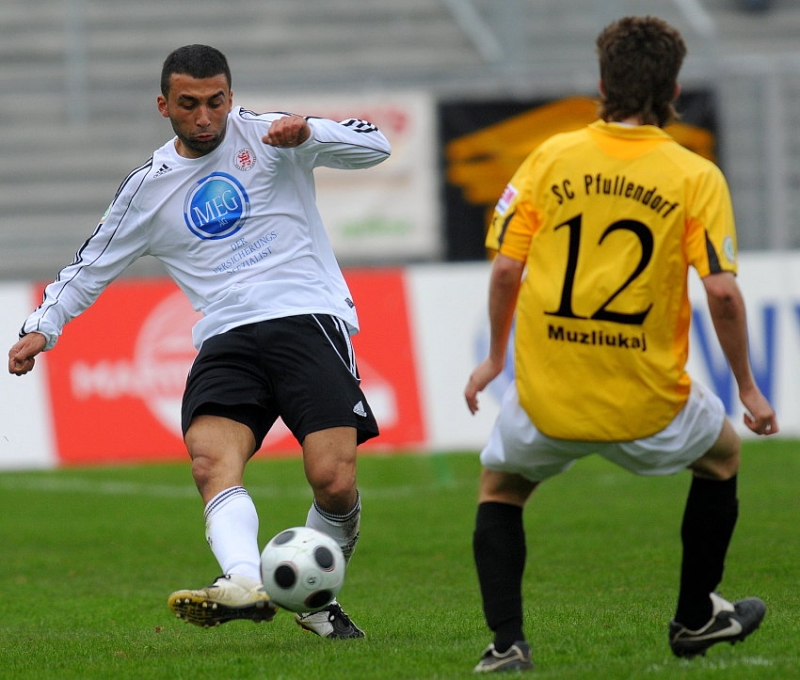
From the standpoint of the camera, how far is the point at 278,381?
5.36 m

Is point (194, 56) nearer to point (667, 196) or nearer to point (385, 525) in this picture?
point (667, 196)

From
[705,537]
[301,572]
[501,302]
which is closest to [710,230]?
[501,302]

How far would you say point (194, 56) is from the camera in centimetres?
533

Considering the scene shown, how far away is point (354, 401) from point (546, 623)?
44.0 inches

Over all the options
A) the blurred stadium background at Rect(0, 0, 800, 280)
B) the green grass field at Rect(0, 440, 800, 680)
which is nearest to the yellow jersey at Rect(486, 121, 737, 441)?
the green grass field at Rect(0, 440, 800, 680)

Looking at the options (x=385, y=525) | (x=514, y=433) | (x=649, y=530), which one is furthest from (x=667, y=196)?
(x=385, y=525)

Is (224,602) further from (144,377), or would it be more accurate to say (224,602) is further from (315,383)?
(144,377)

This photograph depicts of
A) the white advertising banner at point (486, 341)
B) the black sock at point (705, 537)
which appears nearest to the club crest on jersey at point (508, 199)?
the black sock at point (705, 537)

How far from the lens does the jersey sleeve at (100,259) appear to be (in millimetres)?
5547

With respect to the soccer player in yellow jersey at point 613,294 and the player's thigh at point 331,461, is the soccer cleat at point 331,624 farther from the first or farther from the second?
the soccer player in yellow jersey at point 613,294

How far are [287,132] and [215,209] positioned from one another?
446 millimetres

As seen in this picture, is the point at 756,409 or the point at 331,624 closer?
the point at 756,409

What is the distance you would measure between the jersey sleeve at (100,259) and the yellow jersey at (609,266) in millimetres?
1794

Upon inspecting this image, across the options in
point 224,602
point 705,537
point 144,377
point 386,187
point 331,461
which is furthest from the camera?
point 386,187
